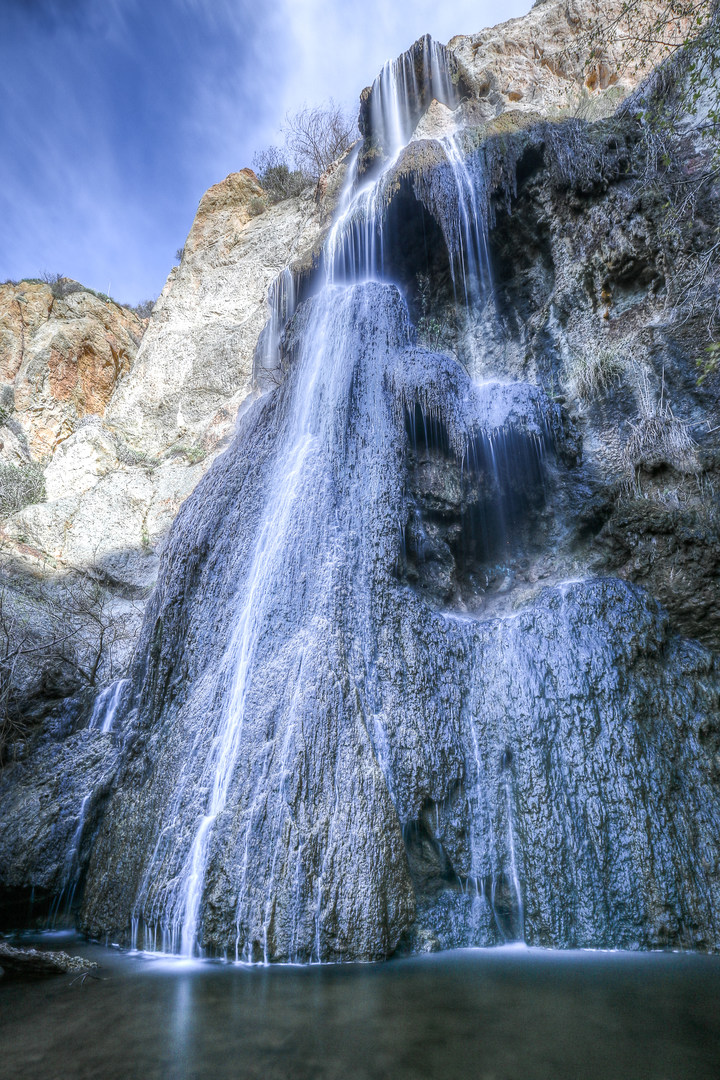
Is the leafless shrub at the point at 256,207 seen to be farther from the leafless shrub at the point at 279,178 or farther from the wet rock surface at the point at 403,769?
the wet rock surface at the point at 403,769

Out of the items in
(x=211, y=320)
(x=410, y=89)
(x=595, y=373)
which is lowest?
(x=595, y=373)

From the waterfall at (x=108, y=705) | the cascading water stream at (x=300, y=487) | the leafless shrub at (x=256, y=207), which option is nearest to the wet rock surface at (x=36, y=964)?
the cascading water stream at (x=300, y=487)

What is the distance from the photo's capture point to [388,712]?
588 cm

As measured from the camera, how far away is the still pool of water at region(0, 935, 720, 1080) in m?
3.07

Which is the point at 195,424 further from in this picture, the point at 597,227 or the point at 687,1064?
the point at 687,1064

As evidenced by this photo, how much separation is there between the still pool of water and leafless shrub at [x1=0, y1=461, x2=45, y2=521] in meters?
14.3

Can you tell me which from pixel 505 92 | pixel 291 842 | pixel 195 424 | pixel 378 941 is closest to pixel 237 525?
pixel 291 842

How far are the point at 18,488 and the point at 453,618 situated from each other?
14.7 metres

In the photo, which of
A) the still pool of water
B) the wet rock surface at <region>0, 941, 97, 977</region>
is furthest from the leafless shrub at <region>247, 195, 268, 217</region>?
the still pool of water

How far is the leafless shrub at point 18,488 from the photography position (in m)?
16.4

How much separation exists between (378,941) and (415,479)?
5526 millimetres

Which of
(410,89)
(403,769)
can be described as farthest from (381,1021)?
(410,89)

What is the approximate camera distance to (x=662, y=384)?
8250 millimetres

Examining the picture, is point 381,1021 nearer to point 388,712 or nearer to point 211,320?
point 388,712
